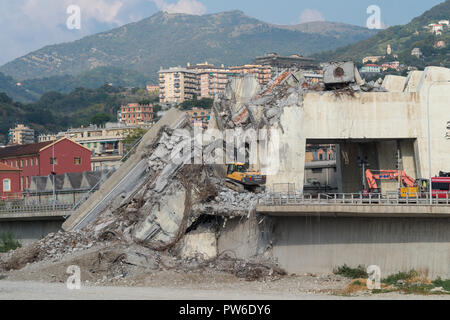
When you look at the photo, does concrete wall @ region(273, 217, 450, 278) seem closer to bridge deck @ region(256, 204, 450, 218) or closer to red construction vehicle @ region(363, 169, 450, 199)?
bridge deck @ region(256, 204, 450, 218)

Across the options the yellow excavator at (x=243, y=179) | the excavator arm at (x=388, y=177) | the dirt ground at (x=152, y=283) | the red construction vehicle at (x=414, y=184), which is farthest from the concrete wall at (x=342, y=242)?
the excavator arm at (x=388, y=177)

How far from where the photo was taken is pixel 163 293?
1613 inches

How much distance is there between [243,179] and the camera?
54906 mm

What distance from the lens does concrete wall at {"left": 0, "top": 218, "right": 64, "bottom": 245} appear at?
64.5 m

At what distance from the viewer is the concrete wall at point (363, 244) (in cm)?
4262

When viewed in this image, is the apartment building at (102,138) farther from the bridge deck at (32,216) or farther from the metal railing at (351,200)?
the metal railing at (351,200)

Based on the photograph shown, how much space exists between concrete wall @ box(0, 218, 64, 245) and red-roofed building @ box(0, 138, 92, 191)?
1751 centimetres

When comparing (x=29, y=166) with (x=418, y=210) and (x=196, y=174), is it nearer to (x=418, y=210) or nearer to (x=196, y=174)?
(x=196, y=174)

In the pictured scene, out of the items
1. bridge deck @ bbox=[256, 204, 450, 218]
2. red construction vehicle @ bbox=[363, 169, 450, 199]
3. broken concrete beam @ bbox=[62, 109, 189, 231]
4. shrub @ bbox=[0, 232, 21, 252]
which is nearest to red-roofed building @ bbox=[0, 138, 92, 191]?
shrub @ bbox=[0, 232, 21, 252]

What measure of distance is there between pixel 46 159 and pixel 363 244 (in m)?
52.6

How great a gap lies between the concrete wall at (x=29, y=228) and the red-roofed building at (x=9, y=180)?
55.6 feet

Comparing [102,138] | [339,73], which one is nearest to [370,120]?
[339,73]

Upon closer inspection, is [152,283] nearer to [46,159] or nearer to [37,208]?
[37,208]
